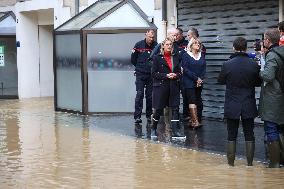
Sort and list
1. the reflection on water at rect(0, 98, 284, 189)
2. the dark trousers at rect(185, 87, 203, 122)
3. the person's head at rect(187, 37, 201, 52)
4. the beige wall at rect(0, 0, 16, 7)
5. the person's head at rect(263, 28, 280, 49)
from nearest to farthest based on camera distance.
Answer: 1. the reflection on water at rect(0, 98, 284, 189)
2. the person's head at rect(263, 28, 280, 49)
3. the person's head at rect(187, 37, 201, 52)
4. the dark trousers at rect(185, 87, 203, 122)
5. the beige wall at rect(0, 0, 16, 7)

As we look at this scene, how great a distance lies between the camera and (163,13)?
1591 cm

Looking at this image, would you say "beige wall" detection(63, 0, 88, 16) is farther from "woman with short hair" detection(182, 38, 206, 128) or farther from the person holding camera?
the person holding camera

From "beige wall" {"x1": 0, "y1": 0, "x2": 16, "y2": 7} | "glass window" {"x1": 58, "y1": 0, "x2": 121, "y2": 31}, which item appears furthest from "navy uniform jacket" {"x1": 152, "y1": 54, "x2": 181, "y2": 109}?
"beige wall" {"x1": 0, "y1": 0, "x2": 16, "y2": 7}

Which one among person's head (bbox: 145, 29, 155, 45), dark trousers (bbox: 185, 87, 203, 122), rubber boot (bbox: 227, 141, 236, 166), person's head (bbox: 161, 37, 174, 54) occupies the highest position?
person's head (bbox: 145, 29, 155, 45)

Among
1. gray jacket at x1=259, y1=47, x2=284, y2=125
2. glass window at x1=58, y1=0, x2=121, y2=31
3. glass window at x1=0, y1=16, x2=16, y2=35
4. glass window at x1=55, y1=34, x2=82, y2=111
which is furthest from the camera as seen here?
glass window at x1=0, y1=16, x2=16, y2=35

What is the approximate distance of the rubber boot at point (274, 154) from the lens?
873cm

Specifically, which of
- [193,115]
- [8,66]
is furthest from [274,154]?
[8,66]

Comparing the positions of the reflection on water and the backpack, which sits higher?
the backpack

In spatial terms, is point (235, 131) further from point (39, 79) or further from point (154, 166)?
point (39, 79)

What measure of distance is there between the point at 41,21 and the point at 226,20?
10863 mm

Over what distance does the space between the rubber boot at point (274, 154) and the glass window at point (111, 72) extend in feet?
23.6

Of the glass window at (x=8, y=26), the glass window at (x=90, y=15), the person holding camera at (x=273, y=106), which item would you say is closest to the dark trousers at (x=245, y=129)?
the person holding camera at (x=273, y=106)

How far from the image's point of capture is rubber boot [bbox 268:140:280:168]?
8.73 meters

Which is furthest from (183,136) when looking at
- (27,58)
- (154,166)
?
(27,58)
